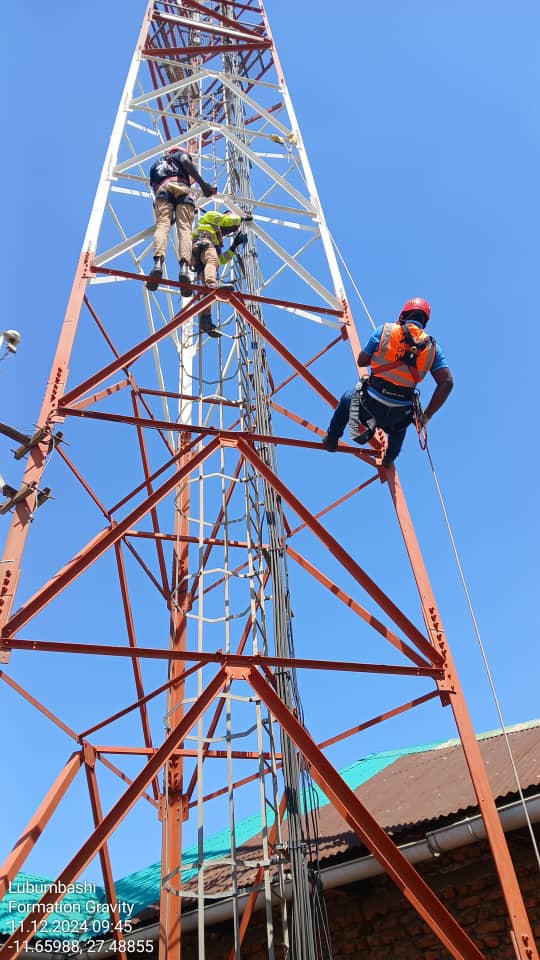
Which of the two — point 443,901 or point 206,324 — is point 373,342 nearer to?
point 206,324

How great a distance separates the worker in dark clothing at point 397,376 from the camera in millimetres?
6223

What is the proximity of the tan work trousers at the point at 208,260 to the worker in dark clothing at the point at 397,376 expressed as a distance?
232cm

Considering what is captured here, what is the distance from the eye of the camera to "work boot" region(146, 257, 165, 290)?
23.5ft

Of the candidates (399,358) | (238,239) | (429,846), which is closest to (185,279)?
(238,239)

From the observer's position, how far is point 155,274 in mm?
7176

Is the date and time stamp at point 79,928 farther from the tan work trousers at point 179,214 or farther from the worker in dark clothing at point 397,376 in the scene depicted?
the tan work trousers at point 179,214

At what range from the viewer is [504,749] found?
335 inches

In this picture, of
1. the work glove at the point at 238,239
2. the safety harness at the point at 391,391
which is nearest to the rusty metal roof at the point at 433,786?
the safety harness at the point at 391,391

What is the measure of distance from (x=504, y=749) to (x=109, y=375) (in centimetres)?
606

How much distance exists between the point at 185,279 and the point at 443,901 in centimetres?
630

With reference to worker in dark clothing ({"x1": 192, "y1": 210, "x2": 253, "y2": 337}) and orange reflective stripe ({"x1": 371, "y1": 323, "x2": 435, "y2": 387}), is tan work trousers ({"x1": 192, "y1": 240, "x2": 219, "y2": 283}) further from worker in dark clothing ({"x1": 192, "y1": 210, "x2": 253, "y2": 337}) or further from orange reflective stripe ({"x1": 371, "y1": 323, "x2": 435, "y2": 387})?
orange reflective stripe ({"x1": 371, "y1": 323, "x2": 435, "y2": 387})

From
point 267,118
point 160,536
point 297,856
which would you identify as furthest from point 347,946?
point 267,118

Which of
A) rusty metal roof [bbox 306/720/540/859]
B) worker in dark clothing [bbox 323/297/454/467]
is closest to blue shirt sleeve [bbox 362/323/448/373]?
worker in dark clothing [bbox 323/297/454/467]

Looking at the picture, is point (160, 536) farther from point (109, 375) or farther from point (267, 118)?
point (267, 118)
